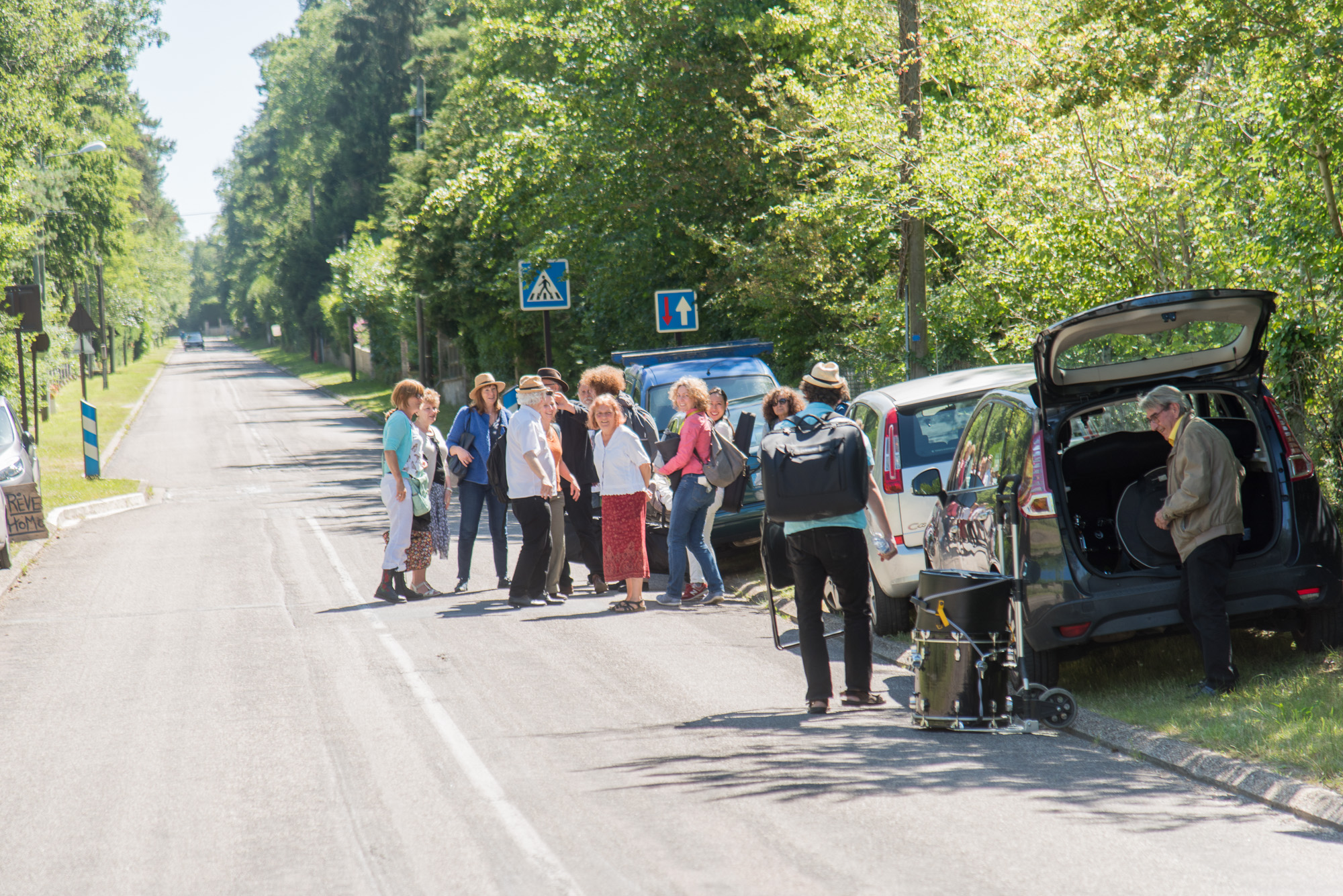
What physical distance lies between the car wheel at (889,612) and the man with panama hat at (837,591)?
1.97 m

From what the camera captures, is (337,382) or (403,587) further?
(337,382)

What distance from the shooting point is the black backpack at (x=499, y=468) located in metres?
11.6

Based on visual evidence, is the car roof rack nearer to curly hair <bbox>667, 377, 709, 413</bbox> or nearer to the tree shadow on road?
curly hair <bbox>667, 377, 709, 413</bbox>

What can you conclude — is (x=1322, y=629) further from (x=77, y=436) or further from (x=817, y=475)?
(x=77, y=436)

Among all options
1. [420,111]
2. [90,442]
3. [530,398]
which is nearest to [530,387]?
[530,398]

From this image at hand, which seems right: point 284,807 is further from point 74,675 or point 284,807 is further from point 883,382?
point 883,382

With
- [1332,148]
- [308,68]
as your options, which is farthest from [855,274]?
→ [308,68]

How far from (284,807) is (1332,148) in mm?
7564

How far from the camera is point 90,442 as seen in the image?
2395 cm

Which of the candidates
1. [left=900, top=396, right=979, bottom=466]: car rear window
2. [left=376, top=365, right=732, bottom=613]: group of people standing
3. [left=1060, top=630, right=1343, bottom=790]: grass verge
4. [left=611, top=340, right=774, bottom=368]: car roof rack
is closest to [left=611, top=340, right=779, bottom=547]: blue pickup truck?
[left=611, top=340, right=774, bottom=368]: car roof rack

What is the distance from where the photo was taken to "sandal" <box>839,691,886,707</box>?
7.55 m

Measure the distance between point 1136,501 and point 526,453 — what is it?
521cm

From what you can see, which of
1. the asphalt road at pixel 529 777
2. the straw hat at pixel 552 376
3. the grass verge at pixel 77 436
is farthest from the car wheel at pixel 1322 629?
the grass verge at pixel 77 436

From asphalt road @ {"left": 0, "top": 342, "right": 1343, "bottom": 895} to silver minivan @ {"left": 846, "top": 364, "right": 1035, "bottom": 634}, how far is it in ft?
3.17
